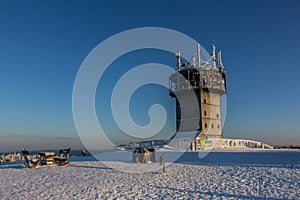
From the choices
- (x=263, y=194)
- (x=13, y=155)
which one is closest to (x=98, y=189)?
(x=263, y=194)

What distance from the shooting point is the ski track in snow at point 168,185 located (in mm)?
8866

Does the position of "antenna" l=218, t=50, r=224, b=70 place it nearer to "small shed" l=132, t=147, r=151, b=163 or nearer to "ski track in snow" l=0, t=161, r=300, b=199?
"small shed" l=132, t=147, r=151, b=163

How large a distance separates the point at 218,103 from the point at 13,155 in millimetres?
28298

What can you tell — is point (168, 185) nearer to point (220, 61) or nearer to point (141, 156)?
point (141, 156)

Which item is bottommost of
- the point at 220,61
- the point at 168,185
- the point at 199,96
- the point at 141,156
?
the point at 168,185

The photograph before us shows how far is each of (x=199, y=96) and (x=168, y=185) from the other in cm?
2658

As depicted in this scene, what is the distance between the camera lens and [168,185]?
1039 cm

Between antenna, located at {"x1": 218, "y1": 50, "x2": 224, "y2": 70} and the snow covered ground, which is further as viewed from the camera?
antenna, located at {"x1": 218, "y1": 50, "x2": 224, "y2": 70}

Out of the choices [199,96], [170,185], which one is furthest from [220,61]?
[170,185]

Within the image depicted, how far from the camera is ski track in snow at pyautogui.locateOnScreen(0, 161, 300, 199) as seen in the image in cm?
887

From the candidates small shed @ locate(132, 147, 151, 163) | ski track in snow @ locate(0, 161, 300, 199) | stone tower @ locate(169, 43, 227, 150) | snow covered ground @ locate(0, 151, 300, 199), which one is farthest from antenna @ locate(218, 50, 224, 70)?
ski track in snow @ locate(0, 161, 300, 199)

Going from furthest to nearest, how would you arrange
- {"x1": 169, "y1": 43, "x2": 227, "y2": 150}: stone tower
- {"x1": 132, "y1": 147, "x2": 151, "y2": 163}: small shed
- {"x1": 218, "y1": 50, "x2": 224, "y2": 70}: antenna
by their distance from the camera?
{"x1": 218, "y1": 50, "x2": 224, "y2": 70}: antenna
{"x1": 169, "y1": 43, "x2": 227, "y2": 150}: stone tower
{"x1": 132, "y1": 147, "x2": 151, "y2": 163}: small shed

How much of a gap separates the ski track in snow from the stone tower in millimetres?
22169

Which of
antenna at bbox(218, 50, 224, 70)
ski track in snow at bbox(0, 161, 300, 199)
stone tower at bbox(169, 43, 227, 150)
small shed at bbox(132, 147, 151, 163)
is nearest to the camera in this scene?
ski track in snow at bbox(0, 161, 300, 199)
